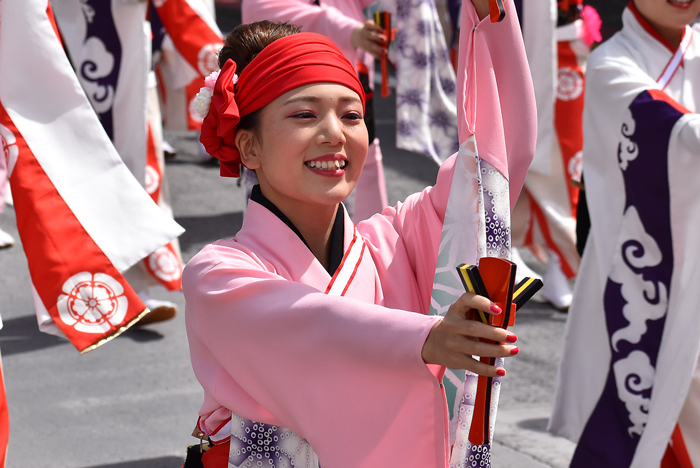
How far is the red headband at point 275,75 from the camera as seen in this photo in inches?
61.4

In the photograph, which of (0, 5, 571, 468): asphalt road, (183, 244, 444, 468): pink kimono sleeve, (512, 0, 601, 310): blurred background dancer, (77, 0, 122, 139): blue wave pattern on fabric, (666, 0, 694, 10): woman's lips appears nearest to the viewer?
(183, 244, 444, 468): pink kimono sleeve

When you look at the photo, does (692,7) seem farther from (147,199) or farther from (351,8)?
(147,199)

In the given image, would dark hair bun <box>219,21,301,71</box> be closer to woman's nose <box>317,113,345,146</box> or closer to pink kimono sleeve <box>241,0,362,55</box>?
woman's nose <box>317,113,345,146</box>

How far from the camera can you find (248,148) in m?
1.65

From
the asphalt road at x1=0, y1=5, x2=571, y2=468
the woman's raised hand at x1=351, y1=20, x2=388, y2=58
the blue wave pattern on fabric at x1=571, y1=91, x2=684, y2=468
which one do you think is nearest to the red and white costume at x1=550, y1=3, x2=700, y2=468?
the blue wave pattern on fabric at x1=571, y1=91, x2=684, y2=468

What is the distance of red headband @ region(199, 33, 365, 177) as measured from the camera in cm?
156

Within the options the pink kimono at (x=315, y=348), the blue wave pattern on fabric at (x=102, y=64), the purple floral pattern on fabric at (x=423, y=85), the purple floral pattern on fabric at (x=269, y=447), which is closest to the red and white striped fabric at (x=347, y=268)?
the pink kimono at (x=315, y=348)

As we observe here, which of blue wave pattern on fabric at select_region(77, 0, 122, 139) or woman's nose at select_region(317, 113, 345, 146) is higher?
woman's nose at select_region(317, 113, 345, 146)

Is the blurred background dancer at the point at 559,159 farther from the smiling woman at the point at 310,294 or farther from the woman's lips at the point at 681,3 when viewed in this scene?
the smiling woman at the point at 310,294

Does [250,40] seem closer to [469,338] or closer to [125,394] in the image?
[469,338]

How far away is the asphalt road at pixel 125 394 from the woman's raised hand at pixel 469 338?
1.87 meters

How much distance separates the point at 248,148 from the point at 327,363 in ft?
1.47

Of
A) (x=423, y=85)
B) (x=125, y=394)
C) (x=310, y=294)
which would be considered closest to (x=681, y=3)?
(x=423, y=85)

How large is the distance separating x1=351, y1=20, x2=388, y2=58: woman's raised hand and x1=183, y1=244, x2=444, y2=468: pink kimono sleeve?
1785mm
